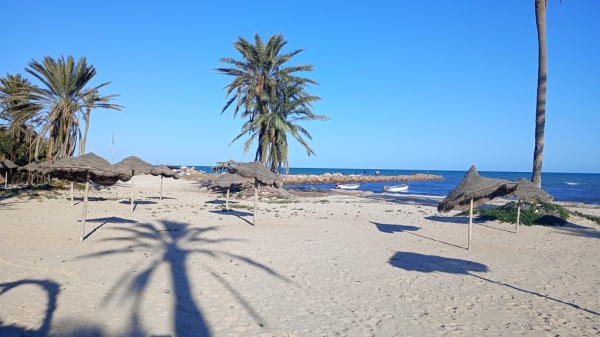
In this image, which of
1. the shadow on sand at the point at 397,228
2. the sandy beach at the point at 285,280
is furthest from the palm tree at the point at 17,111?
the shadow on sand at the point at 397,228

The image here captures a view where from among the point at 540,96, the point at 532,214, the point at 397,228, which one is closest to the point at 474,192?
the point at 397,228

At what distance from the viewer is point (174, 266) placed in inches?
353

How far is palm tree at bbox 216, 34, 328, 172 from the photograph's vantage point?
28812 mm

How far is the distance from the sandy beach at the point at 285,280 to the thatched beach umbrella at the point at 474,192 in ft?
4.21

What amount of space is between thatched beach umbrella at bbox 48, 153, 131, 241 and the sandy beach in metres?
1.58

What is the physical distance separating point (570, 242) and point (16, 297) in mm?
14947

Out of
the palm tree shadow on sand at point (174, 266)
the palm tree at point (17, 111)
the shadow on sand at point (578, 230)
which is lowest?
the palm tree shadow on sand at point (174, 266)

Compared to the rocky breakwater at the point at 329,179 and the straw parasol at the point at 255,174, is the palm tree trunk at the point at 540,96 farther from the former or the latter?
the rocky breakwater at the point at 329,179

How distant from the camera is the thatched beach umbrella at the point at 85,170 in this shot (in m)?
10.9

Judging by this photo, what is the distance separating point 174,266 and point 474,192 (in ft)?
26.0

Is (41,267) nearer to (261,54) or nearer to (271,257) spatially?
(271,257)

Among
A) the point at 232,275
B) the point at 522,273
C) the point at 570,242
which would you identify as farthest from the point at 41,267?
the point at 570,242

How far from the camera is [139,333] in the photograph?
17.5ft

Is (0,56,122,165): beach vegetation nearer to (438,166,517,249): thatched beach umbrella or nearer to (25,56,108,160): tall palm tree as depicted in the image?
(25,56,108,160): tall palm tree
